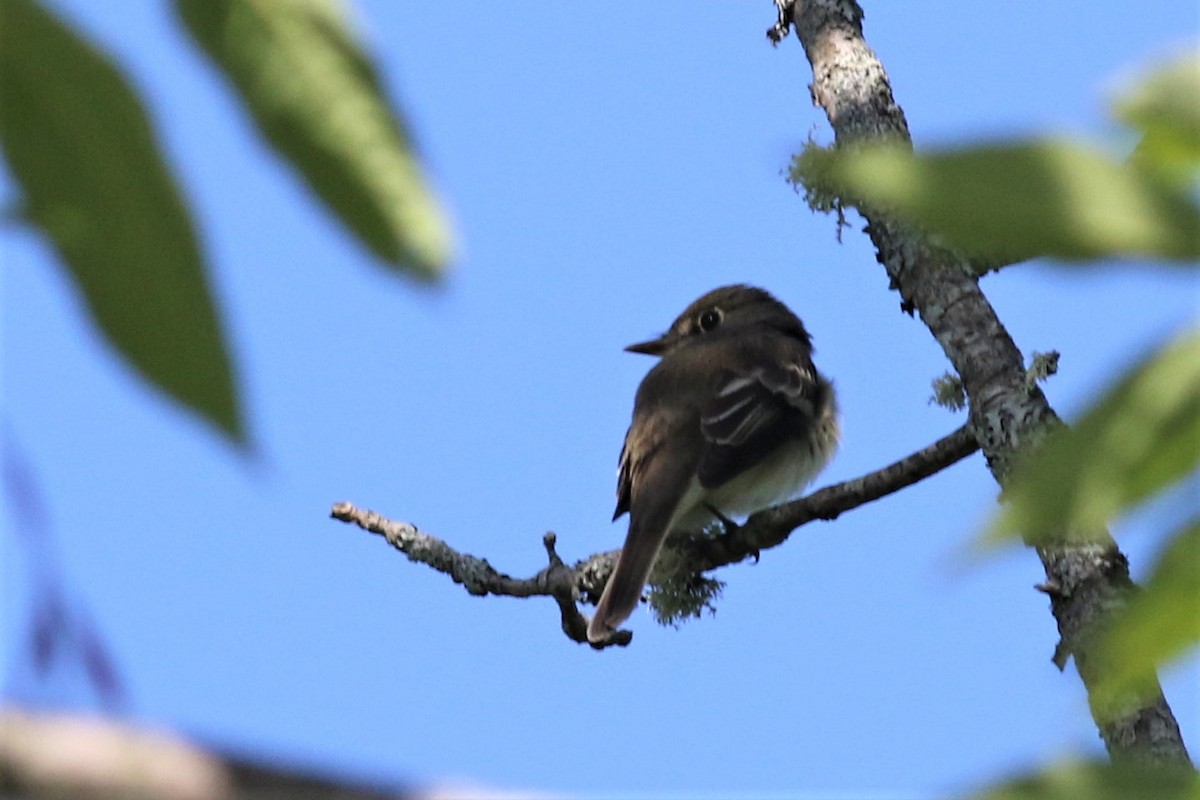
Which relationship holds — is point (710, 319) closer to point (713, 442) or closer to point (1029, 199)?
point (713, 442)

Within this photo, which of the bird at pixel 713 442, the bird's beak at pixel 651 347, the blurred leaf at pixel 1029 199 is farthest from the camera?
the bird's beak at pixel 651 347

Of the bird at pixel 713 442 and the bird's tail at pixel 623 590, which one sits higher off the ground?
the bird at pixel 713 442

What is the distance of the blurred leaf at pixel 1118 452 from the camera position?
2.54 ft

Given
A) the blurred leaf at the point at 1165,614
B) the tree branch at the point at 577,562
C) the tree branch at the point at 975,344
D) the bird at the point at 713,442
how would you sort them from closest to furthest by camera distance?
1. the blurred leaf at the point at 1165,614
2. the tree branch at the point at 975,344
3. the tree branch at the point at 577,562
4. the bird at the point at 713,442

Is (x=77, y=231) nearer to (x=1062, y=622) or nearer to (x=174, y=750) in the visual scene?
(x=174, y=750)

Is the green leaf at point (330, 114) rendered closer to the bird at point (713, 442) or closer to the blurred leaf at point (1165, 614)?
the blurred leaf at point (1165, 614)

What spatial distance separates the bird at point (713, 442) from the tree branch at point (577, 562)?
14cm

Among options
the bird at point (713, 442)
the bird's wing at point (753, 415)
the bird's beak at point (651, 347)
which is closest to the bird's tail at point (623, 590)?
the bird at point (713, 442)

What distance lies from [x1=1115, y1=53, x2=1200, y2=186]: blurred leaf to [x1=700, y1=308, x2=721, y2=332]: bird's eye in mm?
7904

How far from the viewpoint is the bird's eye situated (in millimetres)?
8727

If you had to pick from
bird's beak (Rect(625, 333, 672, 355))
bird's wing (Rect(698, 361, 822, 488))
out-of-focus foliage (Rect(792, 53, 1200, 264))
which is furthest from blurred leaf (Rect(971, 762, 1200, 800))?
bird's beak (Rect(625, 333, 672, 355))

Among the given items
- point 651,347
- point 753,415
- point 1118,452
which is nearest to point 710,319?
point 651,347

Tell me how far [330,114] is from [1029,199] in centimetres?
34

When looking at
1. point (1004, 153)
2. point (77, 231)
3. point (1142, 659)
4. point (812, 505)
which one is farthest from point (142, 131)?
point (812, 505)
